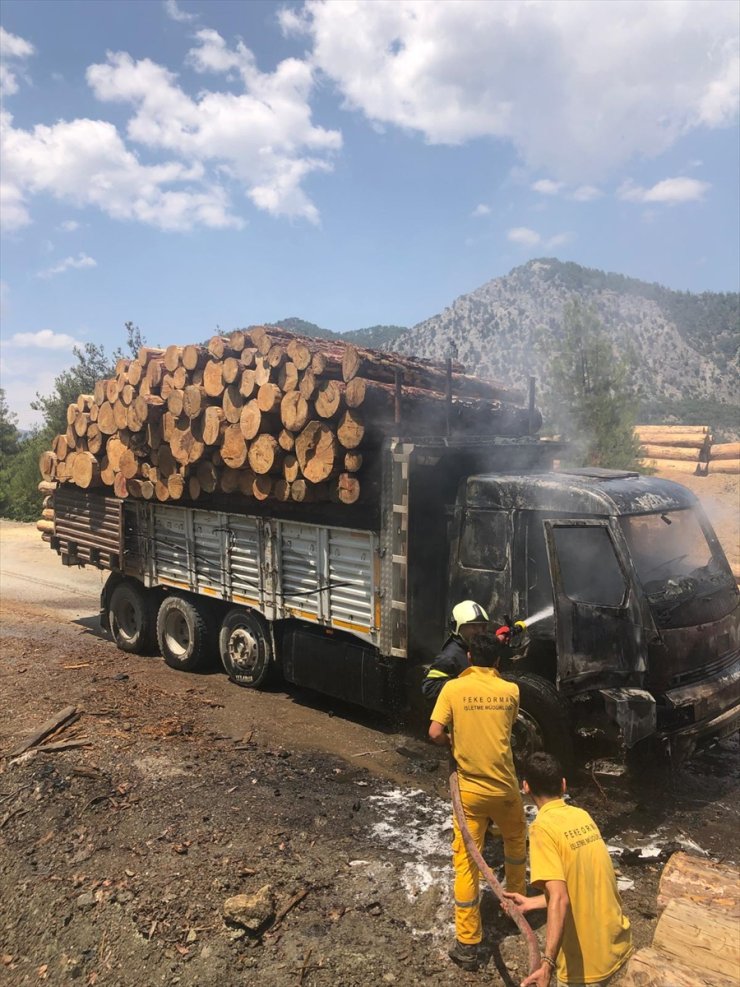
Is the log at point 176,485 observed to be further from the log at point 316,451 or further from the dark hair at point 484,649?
the dark hair at point 484,649

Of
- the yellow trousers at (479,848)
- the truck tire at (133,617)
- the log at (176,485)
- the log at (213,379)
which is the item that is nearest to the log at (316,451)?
the log at (213,379)

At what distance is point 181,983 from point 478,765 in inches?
69.7

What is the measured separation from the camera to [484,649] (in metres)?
3.68

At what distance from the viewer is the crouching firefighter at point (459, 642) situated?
3.81 meters

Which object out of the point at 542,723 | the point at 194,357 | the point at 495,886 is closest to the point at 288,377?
the point at 194,357

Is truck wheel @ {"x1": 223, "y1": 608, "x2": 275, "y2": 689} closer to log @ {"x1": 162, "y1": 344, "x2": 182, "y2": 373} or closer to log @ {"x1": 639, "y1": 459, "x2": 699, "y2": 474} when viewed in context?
log @ {"x1": 162, "y1": 344, "x2": 182, "y2": 373}

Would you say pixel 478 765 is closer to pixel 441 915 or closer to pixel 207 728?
pixel 441 915

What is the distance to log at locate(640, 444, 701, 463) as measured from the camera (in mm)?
23969

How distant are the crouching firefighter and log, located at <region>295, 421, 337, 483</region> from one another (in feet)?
7.32

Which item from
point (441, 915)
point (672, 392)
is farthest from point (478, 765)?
point (672, 392)

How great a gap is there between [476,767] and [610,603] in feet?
6.00

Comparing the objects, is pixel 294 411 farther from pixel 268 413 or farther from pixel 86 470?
pixel 86 470

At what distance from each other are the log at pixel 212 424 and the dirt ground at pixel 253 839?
9.00 ft

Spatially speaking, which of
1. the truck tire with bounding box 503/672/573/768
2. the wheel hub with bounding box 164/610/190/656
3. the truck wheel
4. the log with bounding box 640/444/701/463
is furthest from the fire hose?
the log with bounding box 640/444/701/463
